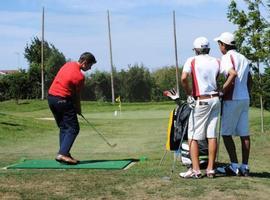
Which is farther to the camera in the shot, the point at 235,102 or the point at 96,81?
the point at 96,81

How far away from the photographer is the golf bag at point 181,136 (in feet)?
28.8

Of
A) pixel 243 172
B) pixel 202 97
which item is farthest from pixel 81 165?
pixel 243 172

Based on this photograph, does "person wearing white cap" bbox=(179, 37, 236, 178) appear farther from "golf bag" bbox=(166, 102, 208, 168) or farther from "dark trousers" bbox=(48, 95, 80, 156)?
"dark trousers" bbox=(48, 95, 80, 156)

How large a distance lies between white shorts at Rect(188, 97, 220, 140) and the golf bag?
0.55 meters

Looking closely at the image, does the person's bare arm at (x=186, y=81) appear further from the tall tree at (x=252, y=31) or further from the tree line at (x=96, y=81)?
the tree line at (x=96, y=81)

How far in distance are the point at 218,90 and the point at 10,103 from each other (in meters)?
46.6

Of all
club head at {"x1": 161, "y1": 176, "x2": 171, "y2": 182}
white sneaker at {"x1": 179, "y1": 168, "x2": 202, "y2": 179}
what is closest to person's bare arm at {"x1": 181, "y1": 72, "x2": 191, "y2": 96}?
white sneaker at {"x1": 179, "y1": 168, "x2": 202, "y2": 179}

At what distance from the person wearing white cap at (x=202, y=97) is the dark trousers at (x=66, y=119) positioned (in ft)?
7.57

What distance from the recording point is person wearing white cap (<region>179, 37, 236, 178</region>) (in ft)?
26.1

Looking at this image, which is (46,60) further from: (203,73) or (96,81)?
(203,73)

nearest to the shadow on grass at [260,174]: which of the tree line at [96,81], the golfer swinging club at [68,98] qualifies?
the golfer swinging club at [68,98]

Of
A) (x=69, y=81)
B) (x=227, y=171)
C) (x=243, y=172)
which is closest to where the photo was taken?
(x=243, y=172)

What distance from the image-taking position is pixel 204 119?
802 centimetres

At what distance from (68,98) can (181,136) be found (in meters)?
2.08
